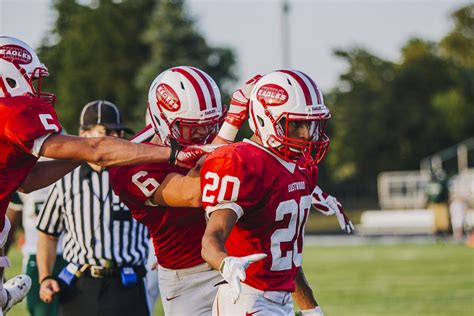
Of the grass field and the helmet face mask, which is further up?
the helmet face mask

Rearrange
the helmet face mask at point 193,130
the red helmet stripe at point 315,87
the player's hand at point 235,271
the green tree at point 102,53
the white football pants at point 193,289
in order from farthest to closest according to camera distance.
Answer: the green tree at point 102,53
the white football pants at point 193,289
the helmet face mask at point 193,130
the red helmet stripe at point 315,87
the player's hand at point 235,271

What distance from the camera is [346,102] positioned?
182 ft

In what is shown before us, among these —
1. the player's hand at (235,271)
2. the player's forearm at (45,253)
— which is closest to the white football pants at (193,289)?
the player's hand at (235,271)

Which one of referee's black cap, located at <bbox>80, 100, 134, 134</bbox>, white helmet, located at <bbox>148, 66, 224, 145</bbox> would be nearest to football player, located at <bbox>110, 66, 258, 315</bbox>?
white helmet, located at <bbox>148, 66, 224, 145</bbox>

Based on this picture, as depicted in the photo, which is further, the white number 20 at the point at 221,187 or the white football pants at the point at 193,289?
the white football pants at the point at 193,289

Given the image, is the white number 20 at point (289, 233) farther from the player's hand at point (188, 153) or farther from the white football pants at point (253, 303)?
the player's hand at point (188, 153)

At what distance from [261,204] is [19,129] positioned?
3.65 ft

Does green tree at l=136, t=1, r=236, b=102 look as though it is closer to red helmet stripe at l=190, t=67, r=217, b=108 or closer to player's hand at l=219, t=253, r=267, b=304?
red helmet stripe at l=190, t=67, r=217, b=108

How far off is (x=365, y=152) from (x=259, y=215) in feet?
166

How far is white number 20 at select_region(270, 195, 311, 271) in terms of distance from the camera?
4.72 meters

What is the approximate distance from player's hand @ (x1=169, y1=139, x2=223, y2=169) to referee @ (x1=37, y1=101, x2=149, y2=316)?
2079mm

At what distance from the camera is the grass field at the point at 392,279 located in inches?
486

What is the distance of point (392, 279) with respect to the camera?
53.1ft

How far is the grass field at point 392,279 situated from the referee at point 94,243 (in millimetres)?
5243
